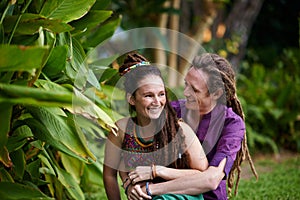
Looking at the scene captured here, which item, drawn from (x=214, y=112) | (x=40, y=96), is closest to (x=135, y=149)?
(x=214, y=112)

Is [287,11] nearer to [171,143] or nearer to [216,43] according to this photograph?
[216,43]

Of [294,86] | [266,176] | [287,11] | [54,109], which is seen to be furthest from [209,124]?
[287,11]

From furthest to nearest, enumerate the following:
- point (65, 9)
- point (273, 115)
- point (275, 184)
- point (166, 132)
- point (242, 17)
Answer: point (242, 17) < point (273, 115) < point (275, 184) < point (65, 9) < point (166, 132)

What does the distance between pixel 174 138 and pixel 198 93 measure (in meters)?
0.35

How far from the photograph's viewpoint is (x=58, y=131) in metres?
2.45

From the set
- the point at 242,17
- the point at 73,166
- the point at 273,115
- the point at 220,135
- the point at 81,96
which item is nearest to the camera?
the point at 81,96

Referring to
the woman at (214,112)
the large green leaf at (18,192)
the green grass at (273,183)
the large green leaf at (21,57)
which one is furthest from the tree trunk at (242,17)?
the large green leaf at (21,57)

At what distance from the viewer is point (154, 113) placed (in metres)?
2.53

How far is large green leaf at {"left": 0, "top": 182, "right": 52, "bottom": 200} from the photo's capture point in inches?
86.4

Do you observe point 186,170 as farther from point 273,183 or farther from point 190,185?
point 273,183

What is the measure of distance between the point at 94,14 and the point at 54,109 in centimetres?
77

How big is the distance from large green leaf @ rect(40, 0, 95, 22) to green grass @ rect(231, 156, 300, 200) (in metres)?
1.73

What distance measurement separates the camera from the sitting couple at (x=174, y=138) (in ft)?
→ 8.20

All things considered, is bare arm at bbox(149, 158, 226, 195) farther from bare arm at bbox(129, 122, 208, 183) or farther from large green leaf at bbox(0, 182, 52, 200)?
large green leaf at bbox(0, 182, 52, 200)
